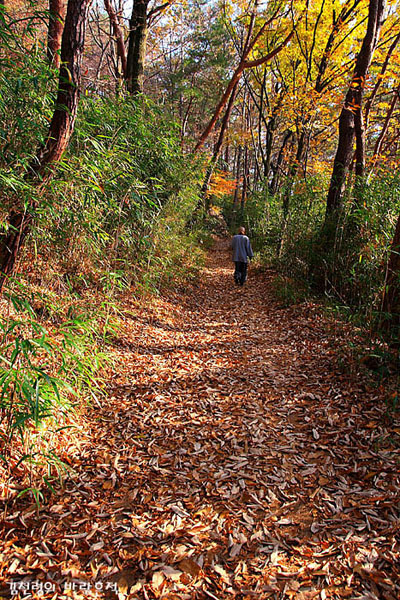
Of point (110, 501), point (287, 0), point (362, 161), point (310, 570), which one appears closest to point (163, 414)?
point (110, 501)

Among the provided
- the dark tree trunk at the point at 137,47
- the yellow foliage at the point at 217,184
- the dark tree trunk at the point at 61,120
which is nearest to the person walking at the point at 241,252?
the yellow foliage at the point at 217,184

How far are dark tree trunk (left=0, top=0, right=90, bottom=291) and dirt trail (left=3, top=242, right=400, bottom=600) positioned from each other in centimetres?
154

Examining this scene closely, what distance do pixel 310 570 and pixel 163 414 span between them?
1.58m

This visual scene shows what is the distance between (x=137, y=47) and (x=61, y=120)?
4460 millimetres

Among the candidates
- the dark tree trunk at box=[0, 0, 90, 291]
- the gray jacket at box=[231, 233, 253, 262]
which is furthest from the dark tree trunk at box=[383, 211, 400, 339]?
the gray jacket at box=[231, 233, 253, 262]

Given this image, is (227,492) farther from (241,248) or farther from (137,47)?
(137,47)

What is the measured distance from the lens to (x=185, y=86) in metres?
16.9

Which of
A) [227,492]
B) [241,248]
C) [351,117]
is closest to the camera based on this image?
[227,492]

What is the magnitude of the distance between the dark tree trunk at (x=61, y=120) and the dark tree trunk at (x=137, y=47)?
3445 mm

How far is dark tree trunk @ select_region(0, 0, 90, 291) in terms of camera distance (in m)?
2.47

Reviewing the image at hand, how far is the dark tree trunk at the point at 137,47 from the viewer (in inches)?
225

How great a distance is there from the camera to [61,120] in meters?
2.52

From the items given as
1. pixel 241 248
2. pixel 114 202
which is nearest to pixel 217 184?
pixel 241 248

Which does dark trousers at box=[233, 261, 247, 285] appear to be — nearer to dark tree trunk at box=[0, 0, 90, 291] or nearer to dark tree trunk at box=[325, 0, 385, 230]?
dark tree trunk at box=[325, 0, 385, 230]
